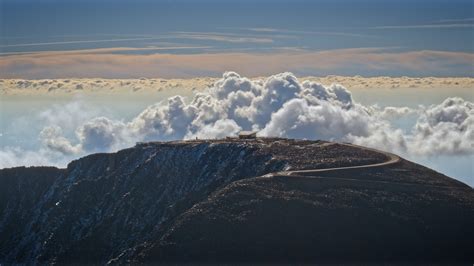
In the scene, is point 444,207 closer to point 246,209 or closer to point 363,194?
point 363,194

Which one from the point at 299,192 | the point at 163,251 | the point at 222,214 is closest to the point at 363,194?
the point at 299,192

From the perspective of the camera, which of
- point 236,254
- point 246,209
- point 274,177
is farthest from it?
point 274,177

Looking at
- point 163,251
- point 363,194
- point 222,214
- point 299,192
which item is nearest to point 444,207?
point 363,194

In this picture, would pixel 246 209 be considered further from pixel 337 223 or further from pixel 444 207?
pixel 444 207

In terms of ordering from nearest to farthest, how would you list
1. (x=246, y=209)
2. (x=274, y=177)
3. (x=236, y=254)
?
1. (x=236, y=254)
2. (x=246, y=209)
3. (x=274, y=177)

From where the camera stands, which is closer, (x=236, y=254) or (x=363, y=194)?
(x=236, y=254)

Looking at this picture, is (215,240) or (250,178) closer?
(215,240)

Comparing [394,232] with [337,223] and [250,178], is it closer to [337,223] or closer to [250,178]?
[337,223]

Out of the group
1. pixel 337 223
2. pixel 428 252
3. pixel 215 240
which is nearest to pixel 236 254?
pixel 215 240
